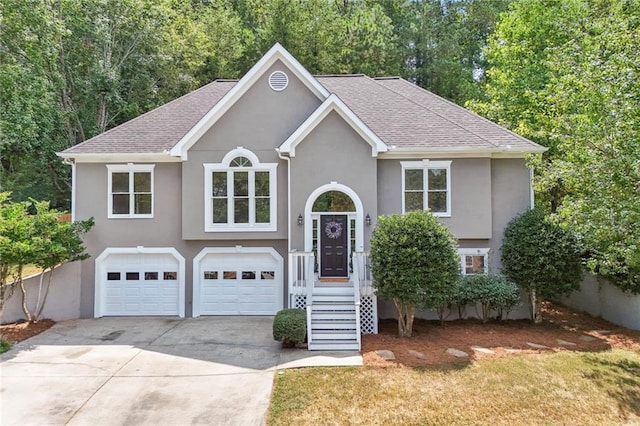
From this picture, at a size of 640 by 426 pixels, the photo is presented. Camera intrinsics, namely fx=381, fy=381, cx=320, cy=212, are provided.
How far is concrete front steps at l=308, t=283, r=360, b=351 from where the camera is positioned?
1013cm

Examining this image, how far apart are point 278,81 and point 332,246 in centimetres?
620

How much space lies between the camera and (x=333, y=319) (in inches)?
423

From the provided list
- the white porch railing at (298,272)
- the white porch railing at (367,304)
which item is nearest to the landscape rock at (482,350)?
the white porch railing at (367,304)

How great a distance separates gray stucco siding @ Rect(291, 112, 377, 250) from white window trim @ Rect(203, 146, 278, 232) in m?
1.00

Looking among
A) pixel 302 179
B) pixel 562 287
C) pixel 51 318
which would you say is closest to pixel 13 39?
pixel 51 318

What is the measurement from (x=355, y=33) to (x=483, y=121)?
51.9ft

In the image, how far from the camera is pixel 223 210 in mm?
13570

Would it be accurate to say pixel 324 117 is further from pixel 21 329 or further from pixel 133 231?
pixel 21 329

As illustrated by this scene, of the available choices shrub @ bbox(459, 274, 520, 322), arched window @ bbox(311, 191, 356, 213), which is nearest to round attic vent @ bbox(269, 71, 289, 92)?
arched window @ bbox(311, 191, 356, 213)

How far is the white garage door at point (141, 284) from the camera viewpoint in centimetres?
1377

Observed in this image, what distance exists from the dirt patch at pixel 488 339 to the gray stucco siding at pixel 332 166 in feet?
11.1

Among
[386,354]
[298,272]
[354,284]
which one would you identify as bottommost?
[386,354]

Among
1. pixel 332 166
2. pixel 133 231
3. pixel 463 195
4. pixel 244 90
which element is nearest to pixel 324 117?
pixel 332 166

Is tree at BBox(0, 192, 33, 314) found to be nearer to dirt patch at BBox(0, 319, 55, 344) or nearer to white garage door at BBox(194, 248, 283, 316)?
dirt patch at BBox(0, 319, 55, 344)
